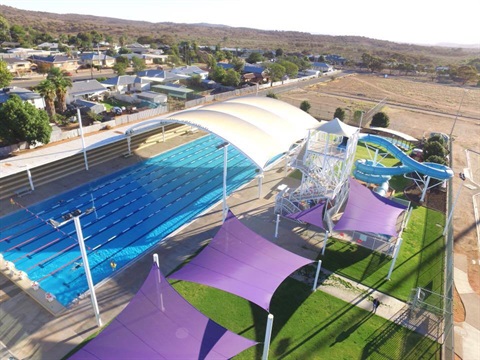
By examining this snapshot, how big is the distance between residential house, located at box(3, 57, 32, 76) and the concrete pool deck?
53738 millimetres

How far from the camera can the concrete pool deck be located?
1428 cm

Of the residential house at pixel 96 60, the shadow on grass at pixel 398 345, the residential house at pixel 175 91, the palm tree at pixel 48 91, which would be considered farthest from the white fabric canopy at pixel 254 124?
the residential house at pixel 96 60

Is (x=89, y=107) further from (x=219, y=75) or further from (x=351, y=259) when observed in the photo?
(x=351, y=259)

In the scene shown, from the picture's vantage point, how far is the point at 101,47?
115125 millimetres

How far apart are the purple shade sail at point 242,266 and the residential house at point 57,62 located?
75.4 metres

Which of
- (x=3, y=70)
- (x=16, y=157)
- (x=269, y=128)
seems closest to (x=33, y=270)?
(x=16, y=157)

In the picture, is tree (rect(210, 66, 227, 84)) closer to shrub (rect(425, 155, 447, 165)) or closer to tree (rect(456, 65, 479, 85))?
shrub (rect(425, 155, 447, 165))

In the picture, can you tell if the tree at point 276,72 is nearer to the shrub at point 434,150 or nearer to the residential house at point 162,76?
the residential house at point 162,76

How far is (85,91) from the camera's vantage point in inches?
1868

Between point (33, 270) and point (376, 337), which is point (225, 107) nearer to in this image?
point (33, 270)

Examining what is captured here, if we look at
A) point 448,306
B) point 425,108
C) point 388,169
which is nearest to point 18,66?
point 388,169

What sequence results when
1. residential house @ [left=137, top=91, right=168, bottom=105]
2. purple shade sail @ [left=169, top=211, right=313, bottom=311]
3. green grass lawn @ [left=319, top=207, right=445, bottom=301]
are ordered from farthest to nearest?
1. residential house @ [left=137, top=91, right=168, bottom=105]
2. green grass lawn @ [left=319, top=207, right=445, bottom=301]
3. purple shade sail @ [left=169, top=211, right=313, bottom=311]

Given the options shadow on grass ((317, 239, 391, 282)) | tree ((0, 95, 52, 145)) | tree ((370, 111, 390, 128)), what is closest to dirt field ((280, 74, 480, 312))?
tree ((370, 111, 390, 128))

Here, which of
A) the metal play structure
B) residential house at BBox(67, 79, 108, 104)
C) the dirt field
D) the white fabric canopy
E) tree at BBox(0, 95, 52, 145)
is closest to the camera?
the metal play structure
